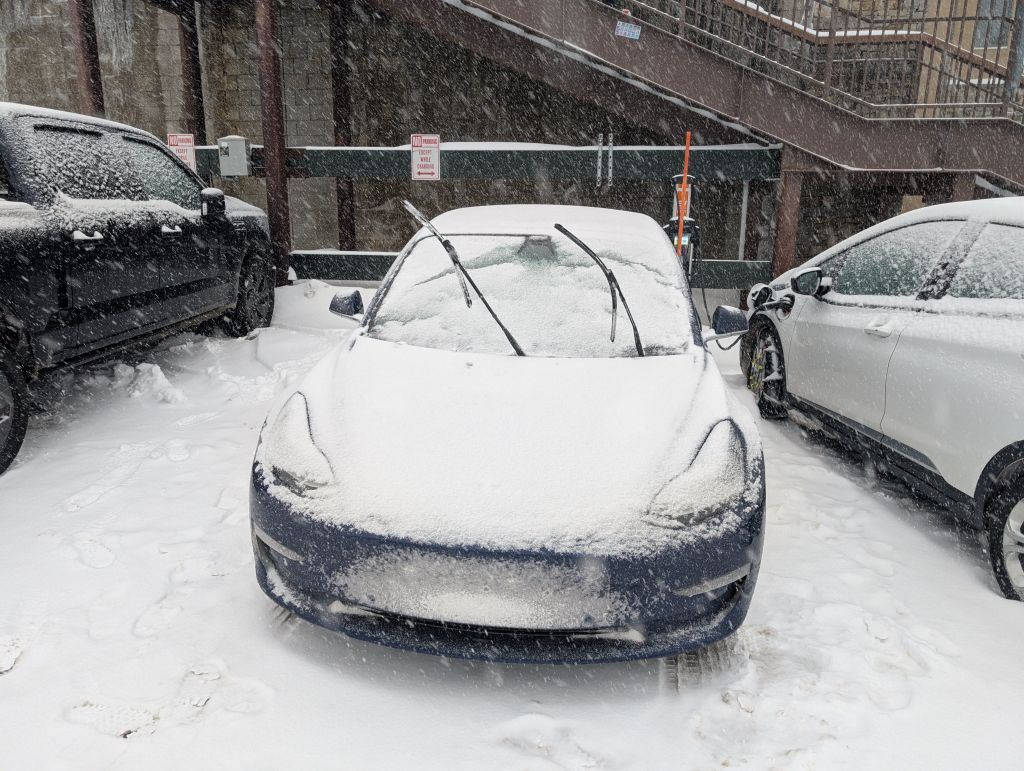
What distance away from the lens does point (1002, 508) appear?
2.78m

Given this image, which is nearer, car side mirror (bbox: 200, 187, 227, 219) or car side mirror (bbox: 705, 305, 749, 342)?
car side mirror (bbox: 705, 305, 749, 342)

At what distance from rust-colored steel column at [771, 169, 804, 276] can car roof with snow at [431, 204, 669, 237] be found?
4221 mm

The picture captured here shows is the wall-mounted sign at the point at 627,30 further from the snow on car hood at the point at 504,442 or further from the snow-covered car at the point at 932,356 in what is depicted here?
the snow on car hood at the point at 504,442

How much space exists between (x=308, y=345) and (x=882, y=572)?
450 centimetres

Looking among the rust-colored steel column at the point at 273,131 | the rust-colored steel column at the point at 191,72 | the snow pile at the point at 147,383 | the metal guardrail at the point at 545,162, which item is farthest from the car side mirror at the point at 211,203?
the rust-colored steel column at the point at 191,72

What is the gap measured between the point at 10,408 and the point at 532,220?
2.67m

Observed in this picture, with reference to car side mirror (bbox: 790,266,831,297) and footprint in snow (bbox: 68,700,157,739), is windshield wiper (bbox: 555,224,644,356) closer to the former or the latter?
car side mirror (bbox: 790,266,831,297)

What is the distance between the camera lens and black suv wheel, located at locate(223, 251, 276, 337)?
631 cm

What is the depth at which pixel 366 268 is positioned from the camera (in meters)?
7.82

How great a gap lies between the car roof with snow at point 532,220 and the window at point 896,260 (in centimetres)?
123

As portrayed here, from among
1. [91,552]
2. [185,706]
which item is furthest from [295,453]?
[91,552]

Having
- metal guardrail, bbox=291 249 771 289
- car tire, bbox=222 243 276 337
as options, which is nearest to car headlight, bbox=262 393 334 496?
car tire, bbox=222 243 276 337

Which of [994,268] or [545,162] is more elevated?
[545,162]

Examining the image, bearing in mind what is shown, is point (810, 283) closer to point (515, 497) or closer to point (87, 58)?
point (515, 497)
